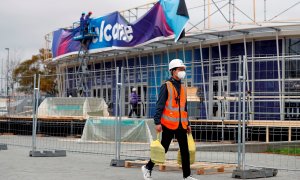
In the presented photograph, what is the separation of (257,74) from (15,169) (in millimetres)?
8787

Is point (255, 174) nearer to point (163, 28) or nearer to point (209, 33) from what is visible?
point (209, 33)

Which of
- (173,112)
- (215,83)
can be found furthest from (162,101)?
(215,83)

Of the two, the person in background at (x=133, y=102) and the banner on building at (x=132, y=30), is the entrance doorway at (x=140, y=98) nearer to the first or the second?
the person in background at (x=133, y=102)

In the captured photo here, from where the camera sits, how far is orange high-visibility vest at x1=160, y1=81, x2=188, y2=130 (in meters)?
8.67

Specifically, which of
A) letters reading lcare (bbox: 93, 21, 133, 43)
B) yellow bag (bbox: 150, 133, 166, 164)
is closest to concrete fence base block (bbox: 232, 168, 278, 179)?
yellow bag (bbox: 150, 133, 166, 164)

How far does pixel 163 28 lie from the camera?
1046 inches

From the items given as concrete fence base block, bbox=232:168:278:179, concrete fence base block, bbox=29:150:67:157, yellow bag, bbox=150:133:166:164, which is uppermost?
yellow bag, bbox=150:133:166:164

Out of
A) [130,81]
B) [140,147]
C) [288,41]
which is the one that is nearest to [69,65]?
[288,41]

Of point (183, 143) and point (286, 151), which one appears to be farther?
point (286, 151)

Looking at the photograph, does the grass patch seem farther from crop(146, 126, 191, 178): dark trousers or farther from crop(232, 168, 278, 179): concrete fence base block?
crop(146, 126, 191, 178): dark trousers

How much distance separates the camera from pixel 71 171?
10.2 m

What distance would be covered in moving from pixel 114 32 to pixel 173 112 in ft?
72.2

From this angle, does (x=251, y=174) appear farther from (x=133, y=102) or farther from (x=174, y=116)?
(x=133, y=102)

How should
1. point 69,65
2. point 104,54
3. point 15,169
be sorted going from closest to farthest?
point 15,169 < point 104,54 < point 69,65
